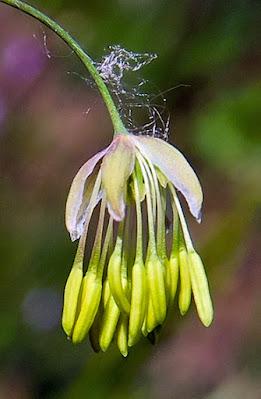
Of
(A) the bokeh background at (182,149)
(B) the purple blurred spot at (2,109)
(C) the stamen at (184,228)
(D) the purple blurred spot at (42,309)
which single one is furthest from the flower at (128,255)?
(B) the purple blurred spot at (2,109)

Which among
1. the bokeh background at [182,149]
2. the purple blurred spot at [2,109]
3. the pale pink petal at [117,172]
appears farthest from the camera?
the purple blurred spot at [2,109]

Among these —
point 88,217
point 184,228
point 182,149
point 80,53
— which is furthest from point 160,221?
point 182,149

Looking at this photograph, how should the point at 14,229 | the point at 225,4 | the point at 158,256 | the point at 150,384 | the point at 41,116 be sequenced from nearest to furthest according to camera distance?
the point at 158,256
the point at 150,384
the point at 14,229
the point at 225,4
the point at 41,116

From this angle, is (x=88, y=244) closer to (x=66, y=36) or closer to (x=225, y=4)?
(x=225, y=4)

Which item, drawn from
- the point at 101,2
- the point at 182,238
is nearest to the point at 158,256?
the point at 182,238

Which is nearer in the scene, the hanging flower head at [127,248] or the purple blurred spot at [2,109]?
the hanging flower head at [127,248]

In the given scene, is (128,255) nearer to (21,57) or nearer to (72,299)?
(72,299)

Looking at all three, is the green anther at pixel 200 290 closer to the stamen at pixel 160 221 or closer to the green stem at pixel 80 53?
the stamen at pixel 160 221

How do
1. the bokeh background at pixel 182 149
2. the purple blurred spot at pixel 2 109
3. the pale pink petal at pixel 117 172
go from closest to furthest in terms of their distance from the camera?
the pale pink petal at pixel 117 172
the bokeh background at pixel 182 149
the purple blurred spot at pixel 2 109
